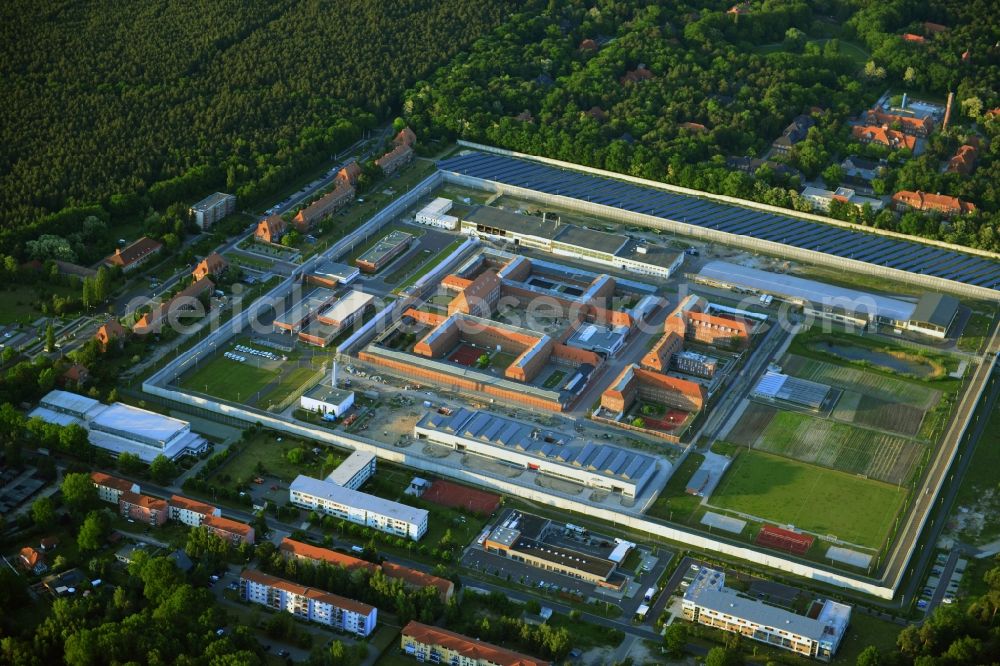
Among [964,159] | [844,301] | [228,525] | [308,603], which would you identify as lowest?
[844,301]

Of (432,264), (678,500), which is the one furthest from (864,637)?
(432,264)

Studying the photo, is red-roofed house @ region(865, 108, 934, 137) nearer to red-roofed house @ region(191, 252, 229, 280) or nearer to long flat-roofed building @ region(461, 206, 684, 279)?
long flat-roofed building @ region(461, 206, 684, 279)

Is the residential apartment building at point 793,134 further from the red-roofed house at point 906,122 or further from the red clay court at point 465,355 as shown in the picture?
the red clay court at point 465,355

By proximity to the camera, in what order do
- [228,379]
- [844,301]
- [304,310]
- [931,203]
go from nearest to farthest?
[228,379] < [304,310] < [844,301] < [931,203]

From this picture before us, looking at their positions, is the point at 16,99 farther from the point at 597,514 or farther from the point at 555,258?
the point at 597,514

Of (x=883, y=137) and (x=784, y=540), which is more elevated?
(x=883, y=137)

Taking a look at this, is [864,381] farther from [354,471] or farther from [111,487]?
[111,487]

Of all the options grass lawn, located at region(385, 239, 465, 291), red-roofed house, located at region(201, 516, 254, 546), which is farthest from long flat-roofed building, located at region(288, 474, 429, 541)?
grass lawn, located at region(385, 239, 465, 291)
